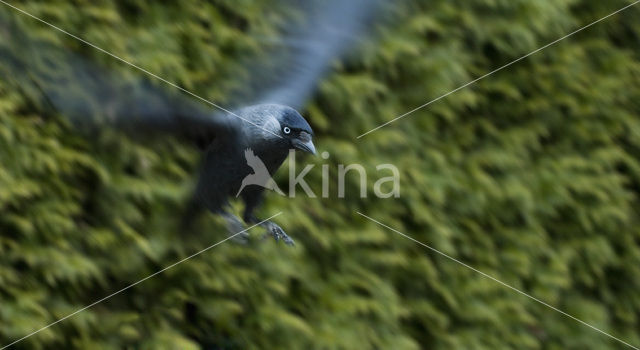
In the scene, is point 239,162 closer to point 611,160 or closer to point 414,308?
point 414,308

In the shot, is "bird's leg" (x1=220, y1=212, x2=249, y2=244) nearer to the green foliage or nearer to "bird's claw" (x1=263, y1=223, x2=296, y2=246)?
"bird's claw" (x1=263, y1=223, x2=296, y2=246)

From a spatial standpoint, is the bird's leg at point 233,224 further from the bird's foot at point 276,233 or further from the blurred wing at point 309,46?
the blurred wing at point 309,46

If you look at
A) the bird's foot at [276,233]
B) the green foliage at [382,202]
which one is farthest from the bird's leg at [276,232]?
the green foliage at [382,202]

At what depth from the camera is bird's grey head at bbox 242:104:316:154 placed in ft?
1.79

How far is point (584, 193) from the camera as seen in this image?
2660mm

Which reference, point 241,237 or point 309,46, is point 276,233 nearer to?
point 241,237

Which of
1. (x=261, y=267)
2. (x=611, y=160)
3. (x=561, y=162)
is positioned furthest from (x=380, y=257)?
(x=611, y=160)

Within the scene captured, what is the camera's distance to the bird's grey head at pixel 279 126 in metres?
0.55

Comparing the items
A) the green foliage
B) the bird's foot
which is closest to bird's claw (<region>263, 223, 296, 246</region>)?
the bird's foot

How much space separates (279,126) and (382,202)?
161 centimetres

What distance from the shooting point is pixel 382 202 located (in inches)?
84.4

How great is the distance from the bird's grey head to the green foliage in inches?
4.0

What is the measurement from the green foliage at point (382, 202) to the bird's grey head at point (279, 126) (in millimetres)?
103

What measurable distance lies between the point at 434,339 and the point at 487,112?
71 cm
